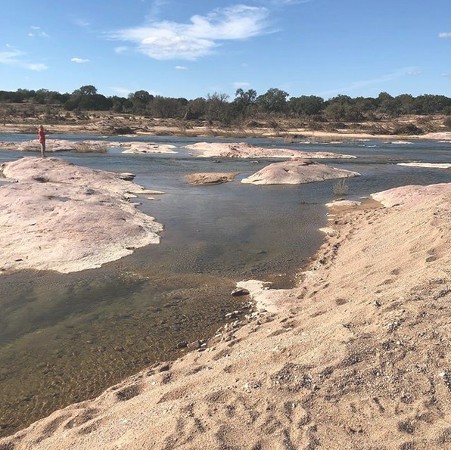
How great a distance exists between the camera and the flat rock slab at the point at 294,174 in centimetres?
2425

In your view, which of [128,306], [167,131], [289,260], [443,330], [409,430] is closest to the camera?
[409,430]

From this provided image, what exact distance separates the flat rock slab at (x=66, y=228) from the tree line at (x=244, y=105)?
77528 millimetres

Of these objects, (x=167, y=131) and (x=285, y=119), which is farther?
(x=285, y=119)

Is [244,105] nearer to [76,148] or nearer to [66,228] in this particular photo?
[76,148]

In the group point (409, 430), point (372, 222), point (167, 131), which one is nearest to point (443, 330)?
point (409, 430)

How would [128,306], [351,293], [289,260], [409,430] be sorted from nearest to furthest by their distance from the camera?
[409,430]
[351,293]
[128,306]
[289,260]

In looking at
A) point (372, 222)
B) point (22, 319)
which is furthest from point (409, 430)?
point (372, 222)

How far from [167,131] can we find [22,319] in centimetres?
6835

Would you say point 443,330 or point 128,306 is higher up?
point 443,330

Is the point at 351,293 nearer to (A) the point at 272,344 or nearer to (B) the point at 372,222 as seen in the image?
(A) the point at 272,344

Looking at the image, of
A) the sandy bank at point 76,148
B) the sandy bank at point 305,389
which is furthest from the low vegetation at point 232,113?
the sandy bank at point 305,389

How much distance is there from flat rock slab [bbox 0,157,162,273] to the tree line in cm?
7753

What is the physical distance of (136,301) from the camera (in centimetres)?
839

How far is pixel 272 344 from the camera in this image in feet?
18.3
